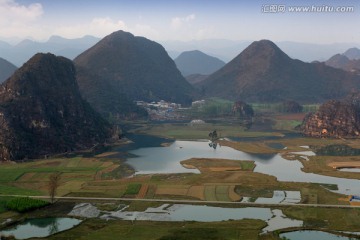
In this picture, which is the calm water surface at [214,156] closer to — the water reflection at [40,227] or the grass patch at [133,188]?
the grass patch at [133,188]

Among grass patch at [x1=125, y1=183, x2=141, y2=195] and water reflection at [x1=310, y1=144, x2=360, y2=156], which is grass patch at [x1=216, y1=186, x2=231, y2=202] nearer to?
grass patch at [x1=125, y1=183, x2=141, y2=195]

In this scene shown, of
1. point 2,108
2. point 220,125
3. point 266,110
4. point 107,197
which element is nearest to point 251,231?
point 107,197

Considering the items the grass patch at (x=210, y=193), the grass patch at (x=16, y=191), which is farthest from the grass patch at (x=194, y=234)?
the grass patch at (x=16, y=191)

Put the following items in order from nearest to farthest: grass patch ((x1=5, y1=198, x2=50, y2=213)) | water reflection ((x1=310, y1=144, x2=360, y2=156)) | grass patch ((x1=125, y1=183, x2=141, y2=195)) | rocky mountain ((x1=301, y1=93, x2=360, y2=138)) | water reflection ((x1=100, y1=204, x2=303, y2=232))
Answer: water reflection ((x1=100, y1=204, x2=303, y2=232)) → grass patch ((x1=5, y1=198, x2=50, y2=213)) → grass patch ((x1=125, y1=183, x2=141, y2=195)) → water reflection ((x1=310, y1=144, x2=360, y2=156)) → rocky mountain ((x1=301, y1=93, x2=360, y2=138))

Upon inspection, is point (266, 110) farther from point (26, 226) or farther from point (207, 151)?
point (26, 226)

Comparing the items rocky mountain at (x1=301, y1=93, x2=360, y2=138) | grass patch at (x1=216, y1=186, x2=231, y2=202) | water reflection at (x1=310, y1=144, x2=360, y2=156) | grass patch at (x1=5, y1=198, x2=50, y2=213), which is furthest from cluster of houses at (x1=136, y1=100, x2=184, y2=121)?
grass patch at (x1=5, y1=198, x2=50, y2=213)

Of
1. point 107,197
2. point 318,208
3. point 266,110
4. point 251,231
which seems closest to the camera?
point 251,231
